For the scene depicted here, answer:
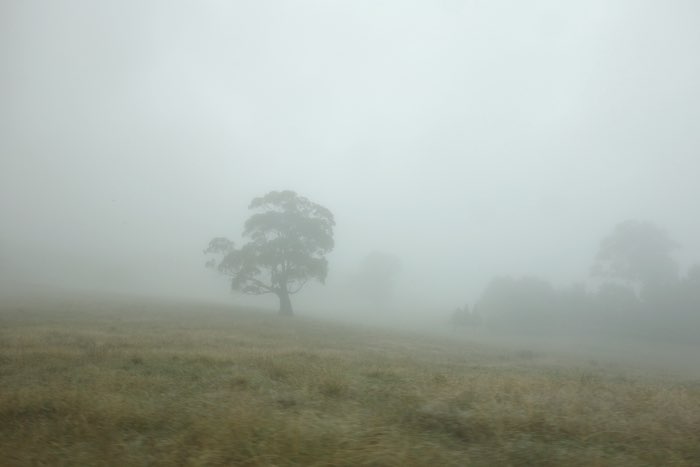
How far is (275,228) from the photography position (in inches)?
1539

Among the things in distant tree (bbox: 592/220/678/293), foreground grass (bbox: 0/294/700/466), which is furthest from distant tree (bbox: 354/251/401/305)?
foreground grass (bbox: 0/294/700/466)

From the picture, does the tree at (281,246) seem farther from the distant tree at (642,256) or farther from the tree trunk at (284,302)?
the distant tree at (642,256)

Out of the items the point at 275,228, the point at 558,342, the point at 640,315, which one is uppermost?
the point at 275,228

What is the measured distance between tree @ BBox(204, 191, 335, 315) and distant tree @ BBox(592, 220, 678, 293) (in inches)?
1556

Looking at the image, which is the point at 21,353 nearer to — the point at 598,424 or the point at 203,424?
the point at 203,424

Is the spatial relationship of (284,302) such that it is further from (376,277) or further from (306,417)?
(376,277)

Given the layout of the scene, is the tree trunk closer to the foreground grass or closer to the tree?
the tree

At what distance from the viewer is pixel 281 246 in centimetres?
3838

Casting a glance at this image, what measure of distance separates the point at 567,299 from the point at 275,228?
44223 millimetres

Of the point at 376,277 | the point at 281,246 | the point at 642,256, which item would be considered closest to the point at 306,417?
the point at 281,246

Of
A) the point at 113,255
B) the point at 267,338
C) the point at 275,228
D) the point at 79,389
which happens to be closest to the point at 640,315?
the point at 275,228

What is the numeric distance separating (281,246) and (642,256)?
4538 centimetres

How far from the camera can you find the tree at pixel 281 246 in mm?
38500

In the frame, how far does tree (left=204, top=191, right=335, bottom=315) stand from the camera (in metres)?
38.5
